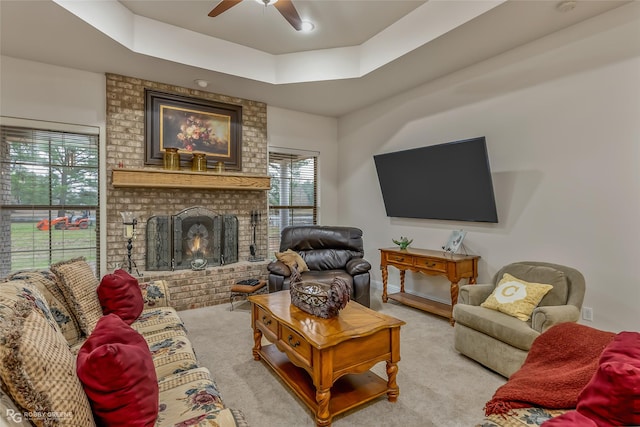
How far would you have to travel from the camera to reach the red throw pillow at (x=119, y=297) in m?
2.30

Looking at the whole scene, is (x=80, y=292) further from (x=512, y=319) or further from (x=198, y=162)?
(x=512, y=319)

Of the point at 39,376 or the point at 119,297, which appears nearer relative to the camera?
the point at 39,376

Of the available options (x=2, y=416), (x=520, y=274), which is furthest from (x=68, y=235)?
(x=520, y=274)

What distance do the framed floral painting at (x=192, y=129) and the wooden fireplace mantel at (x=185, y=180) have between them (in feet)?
1.04

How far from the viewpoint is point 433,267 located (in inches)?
147

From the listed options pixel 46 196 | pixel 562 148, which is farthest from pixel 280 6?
pixel 46 196

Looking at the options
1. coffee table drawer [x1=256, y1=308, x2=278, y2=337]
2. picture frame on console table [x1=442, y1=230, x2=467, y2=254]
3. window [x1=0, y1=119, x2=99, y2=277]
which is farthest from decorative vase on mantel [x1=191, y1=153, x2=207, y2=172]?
picture frame on console table [x1=442, y1=230, x2=467, y2=254]

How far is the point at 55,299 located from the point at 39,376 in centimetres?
138

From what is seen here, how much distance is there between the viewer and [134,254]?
4.21 meters

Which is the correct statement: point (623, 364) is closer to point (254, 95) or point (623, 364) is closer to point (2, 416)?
point (2, 416)

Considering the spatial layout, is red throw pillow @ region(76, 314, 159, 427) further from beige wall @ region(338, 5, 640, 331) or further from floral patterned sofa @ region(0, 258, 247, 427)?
beige wall @ region(338, 5, 640, 331)

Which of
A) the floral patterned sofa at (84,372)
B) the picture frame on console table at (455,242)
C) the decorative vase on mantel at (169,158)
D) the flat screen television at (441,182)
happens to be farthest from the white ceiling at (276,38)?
the floral patterned sofa at (84,372)

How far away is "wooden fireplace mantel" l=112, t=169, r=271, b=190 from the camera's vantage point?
3938mm

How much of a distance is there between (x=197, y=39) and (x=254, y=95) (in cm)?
118
